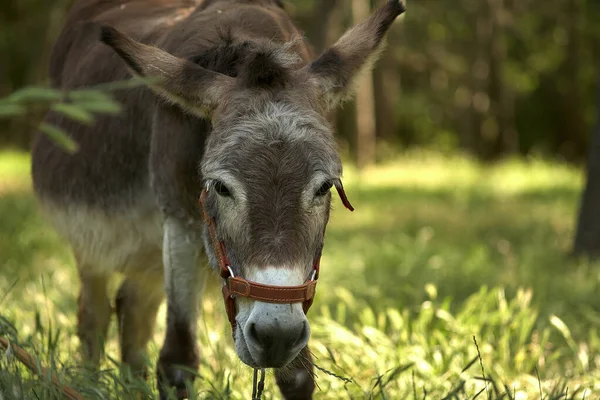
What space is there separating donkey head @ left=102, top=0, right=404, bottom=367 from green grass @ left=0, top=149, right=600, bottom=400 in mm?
677

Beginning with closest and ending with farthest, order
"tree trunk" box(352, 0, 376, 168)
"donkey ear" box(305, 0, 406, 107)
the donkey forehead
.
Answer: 1. the donkey forehead
2. "donkey ear" box(305, 0, 406, 107)
3. "tree trunk" box(352, 0, 376, 168)

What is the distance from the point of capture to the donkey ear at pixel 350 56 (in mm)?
3285

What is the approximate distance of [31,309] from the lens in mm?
5516

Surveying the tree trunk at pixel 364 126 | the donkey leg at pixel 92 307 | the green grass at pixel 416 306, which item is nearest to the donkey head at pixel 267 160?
the green grass at pixel 416 306

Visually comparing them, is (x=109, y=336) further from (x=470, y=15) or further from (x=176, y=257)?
(x=470, y=15)

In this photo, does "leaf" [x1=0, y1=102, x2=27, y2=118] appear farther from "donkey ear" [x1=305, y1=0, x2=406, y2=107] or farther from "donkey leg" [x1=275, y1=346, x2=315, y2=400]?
"donkey leg" [x1=275, y1=346, x2=315, y2=400]

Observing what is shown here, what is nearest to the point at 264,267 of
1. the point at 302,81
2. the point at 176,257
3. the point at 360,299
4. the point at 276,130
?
the point at 276,130

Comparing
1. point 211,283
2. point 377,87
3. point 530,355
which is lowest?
point 377,87

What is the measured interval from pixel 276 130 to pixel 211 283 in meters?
1.34

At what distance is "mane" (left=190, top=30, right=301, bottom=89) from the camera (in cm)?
311

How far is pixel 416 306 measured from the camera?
5.32 metres

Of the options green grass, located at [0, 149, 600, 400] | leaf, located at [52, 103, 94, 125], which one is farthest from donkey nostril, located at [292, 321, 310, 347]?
leaf, located at [52, 103, 94, 125]

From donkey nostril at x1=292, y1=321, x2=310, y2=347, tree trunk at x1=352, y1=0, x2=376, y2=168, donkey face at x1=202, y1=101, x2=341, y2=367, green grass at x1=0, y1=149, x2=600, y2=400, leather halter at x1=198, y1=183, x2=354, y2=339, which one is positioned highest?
donkey face at x1=202, y1=101, x2=341, y2=367

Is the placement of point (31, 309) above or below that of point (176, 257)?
below
